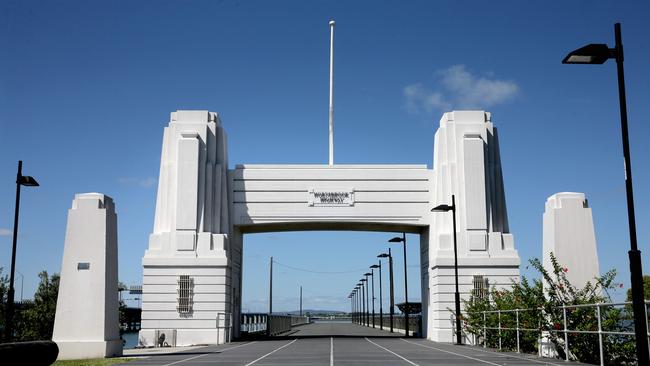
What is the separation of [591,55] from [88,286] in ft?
65.3

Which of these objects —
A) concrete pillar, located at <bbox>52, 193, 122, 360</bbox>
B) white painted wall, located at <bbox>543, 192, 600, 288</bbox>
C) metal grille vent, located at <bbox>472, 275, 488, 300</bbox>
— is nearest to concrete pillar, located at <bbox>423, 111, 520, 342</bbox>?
metal grille vent, located at <bbox>472, 275, 488, 300</bbox>

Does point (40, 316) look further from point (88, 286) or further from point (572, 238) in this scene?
point (572, 238)

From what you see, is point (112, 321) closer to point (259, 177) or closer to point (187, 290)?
point (187, 290)

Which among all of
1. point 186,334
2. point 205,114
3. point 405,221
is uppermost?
point 205,114

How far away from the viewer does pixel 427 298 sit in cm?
4184

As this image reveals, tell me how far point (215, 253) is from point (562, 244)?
20816 mm

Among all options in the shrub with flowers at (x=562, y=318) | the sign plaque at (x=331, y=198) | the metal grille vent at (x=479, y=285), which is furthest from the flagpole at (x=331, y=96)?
the shrub with flowers at (x=562, y=318)

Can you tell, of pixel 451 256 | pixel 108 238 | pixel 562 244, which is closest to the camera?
pixel 562 244

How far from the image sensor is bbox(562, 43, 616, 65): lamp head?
14.4 meters

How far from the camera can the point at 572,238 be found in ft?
76.3

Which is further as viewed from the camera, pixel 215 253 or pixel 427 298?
pixel 427 298

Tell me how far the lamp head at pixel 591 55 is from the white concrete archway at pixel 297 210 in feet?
80.7

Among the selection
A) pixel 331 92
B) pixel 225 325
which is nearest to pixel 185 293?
pixel 225 325

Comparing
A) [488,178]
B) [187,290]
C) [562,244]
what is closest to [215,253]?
[187,290]
